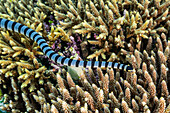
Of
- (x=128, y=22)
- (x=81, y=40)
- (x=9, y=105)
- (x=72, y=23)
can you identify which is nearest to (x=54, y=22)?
(x=72, y=23)

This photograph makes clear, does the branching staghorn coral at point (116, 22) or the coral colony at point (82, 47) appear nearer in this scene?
the coral colony at point (82, 47)

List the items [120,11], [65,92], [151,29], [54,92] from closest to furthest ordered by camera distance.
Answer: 1. [65,92]
2. [54,92]
3. [151,29]
4. [120,11]

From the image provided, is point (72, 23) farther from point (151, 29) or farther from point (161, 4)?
point (161, 4)

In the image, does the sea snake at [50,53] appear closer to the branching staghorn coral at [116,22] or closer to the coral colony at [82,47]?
the coral colony at [82,47]

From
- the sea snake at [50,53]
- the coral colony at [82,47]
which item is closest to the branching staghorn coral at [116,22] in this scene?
the coral colony at [82,47]

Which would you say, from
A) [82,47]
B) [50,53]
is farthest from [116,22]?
[50,53]

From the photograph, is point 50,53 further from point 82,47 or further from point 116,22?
point 116,22

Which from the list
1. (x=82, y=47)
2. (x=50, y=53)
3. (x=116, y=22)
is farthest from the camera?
(x=82, y=47)

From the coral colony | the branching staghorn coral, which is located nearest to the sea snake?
the coral colony
